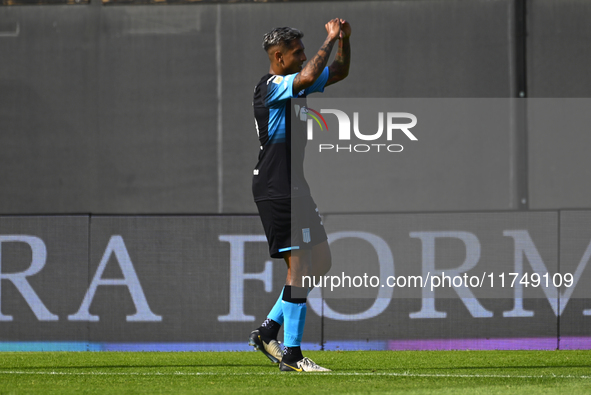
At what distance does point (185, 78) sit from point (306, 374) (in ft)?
21.9

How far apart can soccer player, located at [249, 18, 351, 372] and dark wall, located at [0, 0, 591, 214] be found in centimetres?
548

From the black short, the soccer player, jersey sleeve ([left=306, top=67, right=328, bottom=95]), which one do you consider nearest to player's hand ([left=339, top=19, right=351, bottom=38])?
the soccer player

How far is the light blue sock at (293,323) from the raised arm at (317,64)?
1095mm

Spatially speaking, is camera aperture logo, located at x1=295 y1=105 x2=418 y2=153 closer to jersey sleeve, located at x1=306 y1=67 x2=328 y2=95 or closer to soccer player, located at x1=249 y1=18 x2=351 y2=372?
jersey sleeve, located at x1=306 y1=67 x2=328 y2=95

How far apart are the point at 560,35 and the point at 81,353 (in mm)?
6882

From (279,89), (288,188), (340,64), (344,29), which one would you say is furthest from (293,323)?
(344,29)

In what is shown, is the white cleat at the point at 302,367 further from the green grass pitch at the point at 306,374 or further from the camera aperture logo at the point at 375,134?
the camera aperture logo at the point at 375,134

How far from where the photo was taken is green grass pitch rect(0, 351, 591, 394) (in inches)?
131

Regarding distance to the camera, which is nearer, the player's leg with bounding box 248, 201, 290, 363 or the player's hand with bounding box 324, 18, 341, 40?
the player's hand with bounding box 324, 18, 341, 40

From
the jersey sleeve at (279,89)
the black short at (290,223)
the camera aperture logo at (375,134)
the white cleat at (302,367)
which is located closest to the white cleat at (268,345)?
the white cleat at (302,367)

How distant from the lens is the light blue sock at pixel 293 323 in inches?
151

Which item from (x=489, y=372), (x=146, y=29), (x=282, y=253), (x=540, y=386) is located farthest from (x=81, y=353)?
(x=146, y=29)

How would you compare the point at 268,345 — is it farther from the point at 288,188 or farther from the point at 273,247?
the point at 288,188

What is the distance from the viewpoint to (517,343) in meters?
5.87
